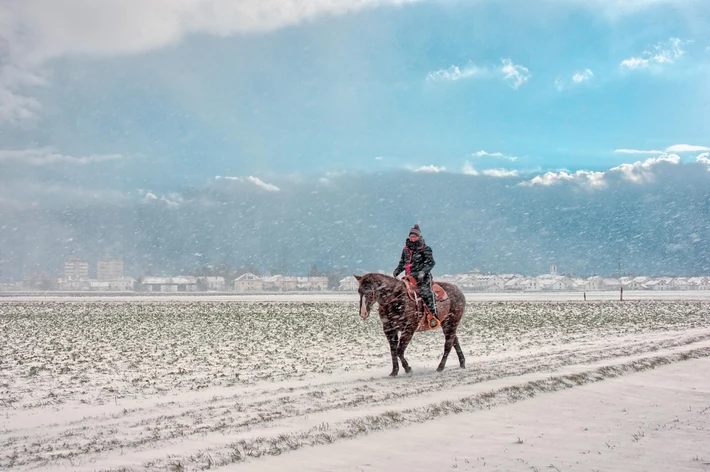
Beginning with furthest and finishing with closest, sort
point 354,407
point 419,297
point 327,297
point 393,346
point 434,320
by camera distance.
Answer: point 327,297 < point 434,320 < point 419,297 < point 393,346 < point 354,407

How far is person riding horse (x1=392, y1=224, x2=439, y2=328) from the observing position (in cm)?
1474

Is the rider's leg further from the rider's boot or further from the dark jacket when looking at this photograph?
the dark jacket

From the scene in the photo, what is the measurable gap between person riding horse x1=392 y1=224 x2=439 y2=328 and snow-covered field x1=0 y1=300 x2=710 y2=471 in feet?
6.66

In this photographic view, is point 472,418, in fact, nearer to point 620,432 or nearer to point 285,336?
point 620,432

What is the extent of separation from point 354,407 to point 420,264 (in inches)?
198

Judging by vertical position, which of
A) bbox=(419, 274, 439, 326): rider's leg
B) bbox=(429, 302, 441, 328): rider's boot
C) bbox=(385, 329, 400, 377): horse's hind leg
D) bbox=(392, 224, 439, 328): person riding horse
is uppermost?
bbox=(392, 224, 439, 328): person riding horse

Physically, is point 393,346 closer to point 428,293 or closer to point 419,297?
point 419,297

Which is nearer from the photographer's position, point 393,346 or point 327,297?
point 393,346

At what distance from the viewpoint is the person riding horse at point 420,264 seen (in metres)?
14.7

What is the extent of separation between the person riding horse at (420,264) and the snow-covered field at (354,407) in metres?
2.03

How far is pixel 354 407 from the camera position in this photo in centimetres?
1076

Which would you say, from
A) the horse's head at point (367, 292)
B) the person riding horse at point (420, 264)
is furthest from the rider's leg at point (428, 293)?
the horse's head at point (367, 292)

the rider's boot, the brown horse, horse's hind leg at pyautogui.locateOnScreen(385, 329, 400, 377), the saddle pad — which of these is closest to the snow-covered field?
horse's hind leg at pyautogui.locateOnScreen(385, 329, 400, 377)

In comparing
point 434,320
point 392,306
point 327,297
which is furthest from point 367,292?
point 327,297
